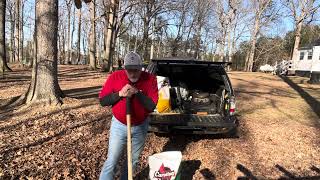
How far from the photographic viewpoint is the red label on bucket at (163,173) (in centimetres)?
439

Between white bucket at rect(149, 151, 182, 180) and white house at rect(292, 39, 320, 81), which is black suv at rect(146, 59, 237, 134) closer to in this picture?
white bucket at rect(149, 151, 182, 180)

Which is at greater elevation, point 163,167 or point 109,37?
point 109,37

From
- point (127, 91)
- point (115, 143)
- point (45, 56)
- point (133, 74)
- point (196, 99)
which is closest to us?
point (127, 91)

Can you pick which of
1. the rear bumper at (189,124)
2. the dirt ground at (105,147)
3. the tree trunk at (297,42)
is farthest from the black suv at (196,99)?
the tree trunk at (297,42)

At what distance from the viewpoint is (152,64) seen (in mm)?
7449

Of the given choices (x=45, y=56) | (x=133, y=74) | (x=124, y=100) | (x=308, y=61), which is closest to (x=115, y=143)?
(x=124, y=100)

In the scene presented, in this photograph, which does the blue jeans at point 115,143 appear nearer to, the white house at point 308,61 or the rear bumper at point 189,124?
the rear bumper at point 189,124

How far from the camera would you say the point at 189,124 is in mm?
6930

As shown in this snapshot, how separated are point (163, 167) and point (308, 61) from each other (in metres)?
36.2

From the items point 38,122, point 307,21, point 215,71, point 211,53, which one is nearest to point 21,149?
point 38,122

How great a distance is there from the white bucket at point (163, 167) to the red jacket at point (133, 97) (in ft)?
1.80

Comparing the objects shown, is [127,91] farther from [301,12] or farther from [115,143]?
[301,12]

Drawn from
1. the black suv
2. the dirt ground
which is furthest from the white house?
the black suv

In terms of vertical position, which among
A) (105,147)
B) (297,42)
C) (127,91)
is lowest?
(105,147)
